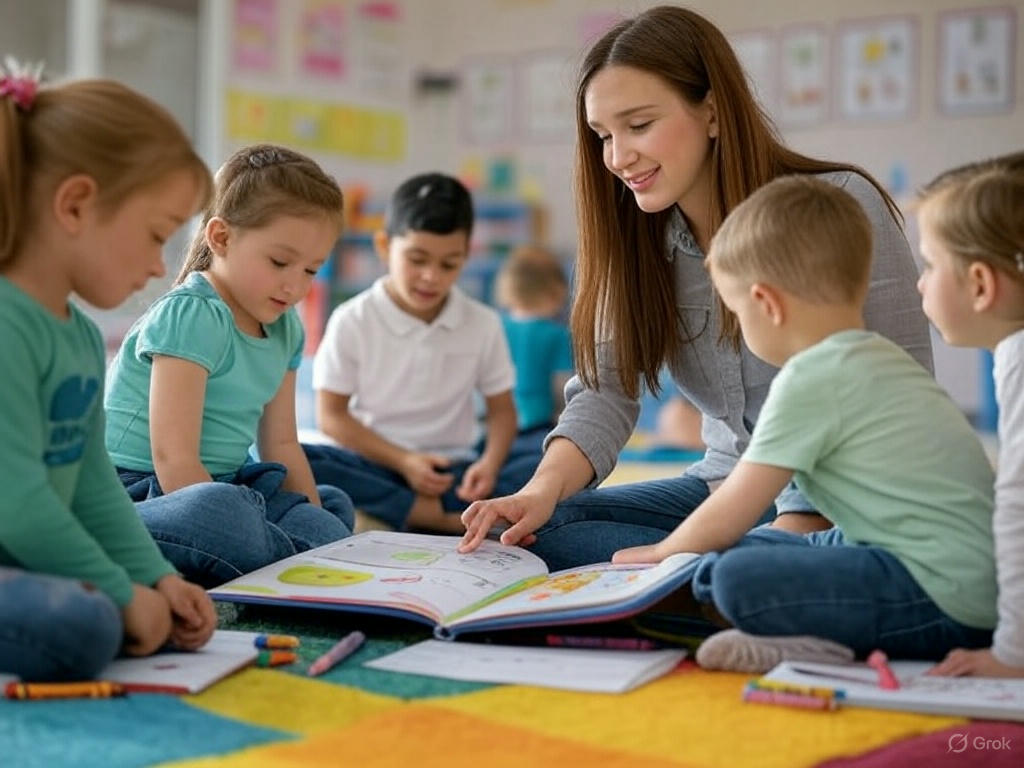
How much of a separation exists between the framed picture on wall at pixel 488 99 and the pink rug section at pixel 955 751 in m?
4.40

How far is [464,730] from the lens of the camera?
1057 mm

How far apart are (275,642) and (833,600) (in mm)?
490

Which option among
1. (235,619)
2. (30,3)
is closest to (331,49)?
(30,3)

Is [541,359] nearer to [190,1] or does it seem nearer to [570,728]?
[190,1]

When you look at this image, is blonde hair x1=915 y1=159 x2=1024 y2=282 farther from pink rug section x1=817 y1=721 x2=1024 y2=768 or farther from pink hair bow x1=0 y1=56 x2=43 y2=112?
pink hair bow x1=0 y1=56 x2=43 y2=112

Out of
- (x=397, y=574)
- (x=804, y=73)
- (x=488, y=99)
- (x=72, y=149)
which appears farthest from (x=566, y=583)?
(x=488, y=99)

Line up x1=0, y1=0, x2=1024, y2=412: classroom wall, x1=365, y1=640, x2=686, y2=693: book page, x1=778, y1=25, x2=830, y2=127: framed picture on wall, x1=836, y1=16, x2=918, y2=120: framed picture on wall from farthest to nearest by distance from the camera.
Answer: x1=778, y1=25, x2=830, y2=127: framed picture on wall, x1=836, y1=16, x2=918, y2=120: framed picture on wall, x1=0, y1=0, x2=1024, y2=412: classroom wall, x1=365, y1=640, x2=686, y2=693: book page

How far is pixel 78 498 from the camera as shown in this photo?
4.07 feet

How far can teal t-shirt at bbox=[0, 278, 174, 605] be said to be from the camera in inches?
43.5

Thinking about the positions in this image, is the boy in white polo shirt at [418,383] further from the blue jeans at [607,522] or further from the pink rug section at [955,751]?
the pink rug section at [955,751]

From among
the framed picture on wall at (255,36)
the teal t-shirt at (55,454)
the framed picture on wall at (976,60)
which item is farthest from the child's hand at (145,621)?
the framed picture on wall at (976,60)

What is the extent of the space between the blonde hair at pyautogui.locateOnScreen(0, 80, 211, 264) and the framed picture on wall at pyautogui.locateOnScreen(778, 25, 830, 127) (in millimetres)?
3833

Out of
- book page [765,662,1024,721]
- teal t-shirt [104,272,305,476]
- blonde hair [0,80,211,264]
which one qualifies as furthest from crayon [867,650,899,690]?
teal t-shirt [104,272,305,476]

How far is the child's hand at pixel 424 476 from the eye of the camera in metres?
2.39
